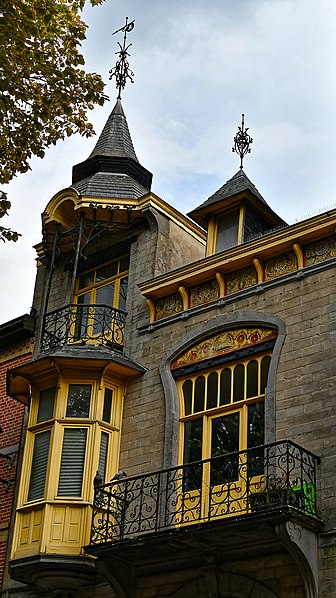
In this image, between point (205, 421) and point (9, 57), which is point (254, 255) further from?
point (9, 57)

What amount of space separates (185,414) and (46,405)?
2.93 metres

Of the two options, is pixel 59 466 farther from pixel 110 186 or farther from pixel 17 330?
pixel 110 186

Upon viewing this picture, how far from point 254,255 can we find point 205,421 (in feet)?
10.2

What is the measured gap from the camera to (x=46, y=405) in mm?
18453

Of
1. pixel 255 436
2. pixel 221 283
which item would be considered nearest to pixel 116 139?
pixel 221 283

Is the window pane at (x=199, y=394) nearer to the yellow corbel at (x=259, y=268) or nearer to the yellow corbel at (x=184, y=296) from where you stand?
the yellow corbel at (x=184, y=296)

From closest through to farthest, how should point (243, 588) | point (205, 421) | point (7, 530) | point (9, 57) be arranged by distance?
point (9, 57)
point (243, 588)
point (205, 421)
point (7, 530)

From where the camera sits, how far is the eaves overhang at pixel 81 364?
1786 centimetres

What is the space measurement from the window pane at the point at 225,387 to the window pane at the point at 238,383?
121 mm

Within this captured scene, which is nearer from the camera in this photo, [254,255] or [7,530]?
[254,255]

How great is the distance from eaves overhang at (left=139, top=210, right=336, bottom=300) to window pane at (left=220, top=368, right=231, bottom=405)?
199cm

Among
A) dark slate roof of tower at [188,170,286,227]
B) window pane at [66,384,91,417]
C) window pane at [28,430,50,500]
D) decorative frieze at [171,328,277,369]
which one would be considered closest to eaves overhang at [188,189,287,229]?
dark slate roof of tower at [188,170,286,227]

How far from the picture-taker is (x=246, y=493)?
1516 centimetres

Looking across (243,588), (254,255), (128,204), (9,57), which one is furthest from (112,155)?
(243,588)
